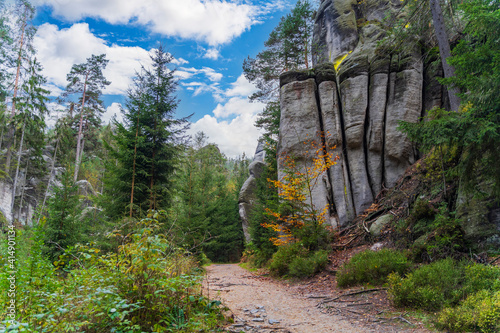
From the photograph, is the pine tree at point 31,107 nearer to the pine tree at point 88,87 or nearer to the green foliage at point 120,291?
the pine tree at point 88,87

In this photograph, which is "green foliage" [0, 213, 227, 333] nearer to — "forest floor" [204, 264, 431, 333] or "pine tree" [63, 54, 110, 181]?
"forest floor" [204, 264, 431, 333]

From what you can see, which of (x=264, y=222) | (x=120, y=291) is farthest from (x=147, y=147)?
(x=120, y=291)

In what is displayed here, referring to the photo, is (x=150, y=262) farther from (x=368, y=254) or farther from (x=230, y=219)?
(x=230, y=219)

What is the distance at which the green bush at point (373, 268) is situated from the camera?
648 centimetres

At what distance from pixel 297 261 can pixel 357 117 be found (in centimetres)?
819

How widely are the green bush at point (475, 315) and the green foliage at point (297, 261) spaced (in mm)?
4801

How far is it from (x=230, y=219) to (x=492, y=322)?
2311cm

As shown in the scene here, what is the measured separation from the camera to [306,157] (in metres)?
13.8

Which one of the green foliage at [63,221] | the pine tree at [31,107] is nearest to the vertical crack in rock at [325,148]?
the green foliage at [63,221]

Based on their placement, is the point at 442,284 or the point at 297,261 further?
the point at 297,261

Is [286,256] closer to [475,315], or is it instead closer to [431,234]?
[431,234]

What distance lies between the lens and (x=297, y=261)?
9141 mm

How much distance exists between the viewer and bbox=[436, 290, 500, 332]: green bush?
11.6ft

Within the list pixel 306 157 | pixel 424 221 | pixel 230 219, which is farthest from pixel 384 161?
pixel 230 219
